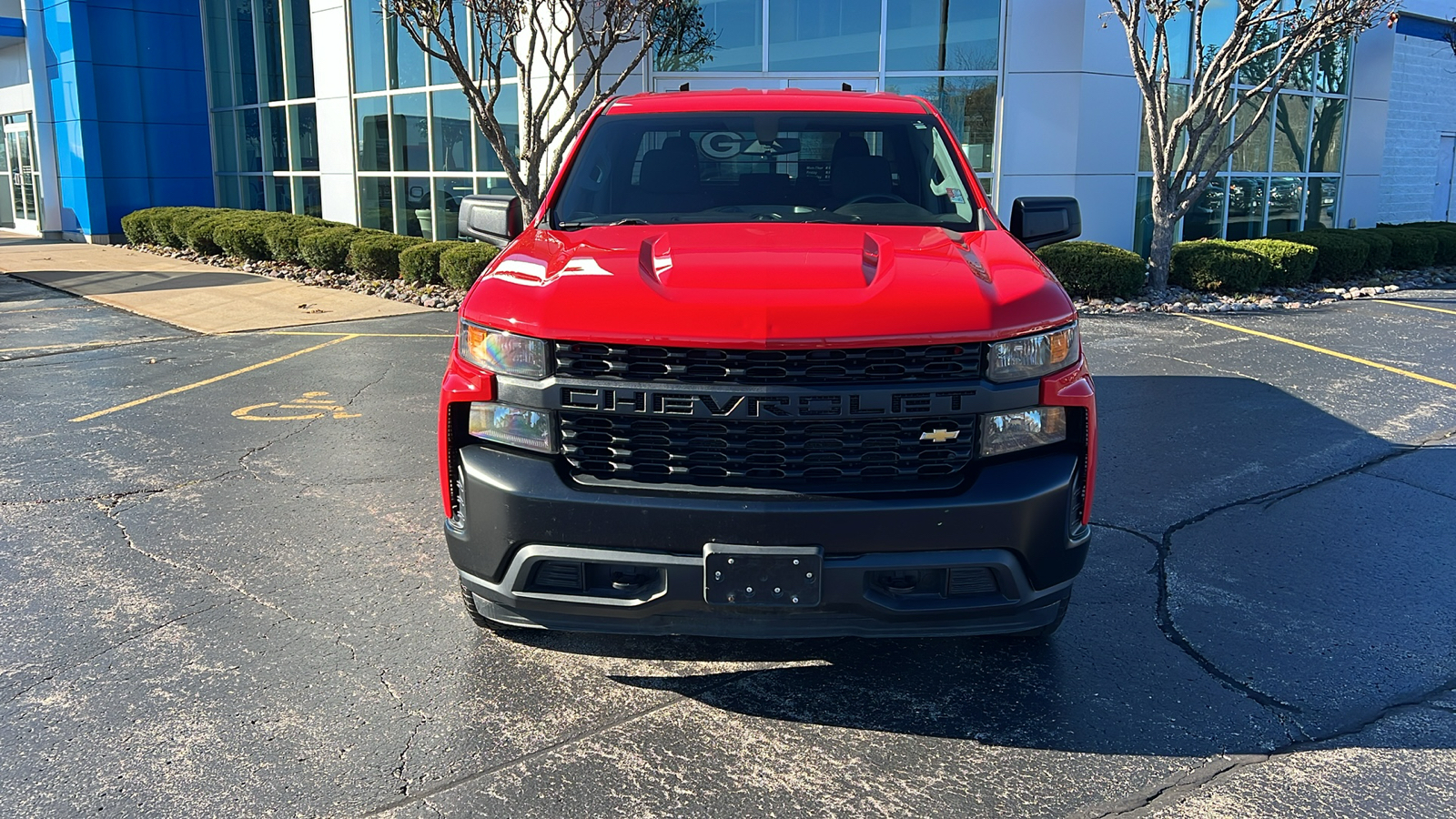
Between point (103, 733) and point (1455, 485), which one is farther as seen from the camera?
point (1455, 485)

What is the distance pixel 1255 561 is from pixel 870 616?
99.2 inches

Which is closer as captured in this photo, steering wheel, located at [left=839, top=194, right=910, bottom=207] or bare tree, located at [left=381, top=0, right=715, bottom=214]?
steering wheel, located at [left=839, top=194, right=910, bottom=207]

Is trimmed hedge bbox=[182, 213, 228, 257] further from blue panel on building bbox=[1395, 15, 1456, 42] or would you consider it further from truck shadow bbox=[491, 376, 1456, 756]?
blue panel on building bbox=[1395, 15, 1456, 42]

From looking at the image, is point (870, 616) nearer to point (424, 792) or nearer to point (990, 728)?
point (990, 728)

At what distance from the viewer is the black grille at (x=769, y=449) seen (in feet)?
10.00

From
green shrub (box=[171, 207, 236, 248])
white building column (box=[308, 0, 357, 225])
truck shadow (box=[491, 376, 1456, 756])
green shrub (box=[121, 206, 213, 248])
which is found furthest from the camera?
green shrub (box=[121, 206, 213, 248])

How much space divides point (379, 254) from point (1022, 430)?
12488mm

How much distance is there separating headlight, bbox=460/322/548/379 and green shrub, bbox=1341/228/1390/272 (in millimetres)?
15122

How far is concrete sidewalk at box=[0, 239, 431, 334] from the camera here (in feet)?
39.3

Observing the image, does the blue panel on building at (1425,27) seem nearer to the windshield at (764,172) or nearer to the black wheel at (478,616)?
the windshield at (764,172)

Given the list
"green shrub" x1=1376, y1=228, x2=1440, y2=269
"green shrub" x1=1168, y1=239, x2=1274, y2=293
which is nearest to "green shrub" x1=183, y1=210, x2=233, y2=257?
"green shrub" x1=1168, y1=239, x2=1274, y2=293

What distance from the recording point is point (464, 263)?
494 inches

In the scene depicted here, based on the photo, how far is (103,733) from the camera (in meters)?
3.23

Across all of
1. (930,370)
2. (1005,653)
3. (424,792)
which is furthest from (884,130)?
(424,792)
